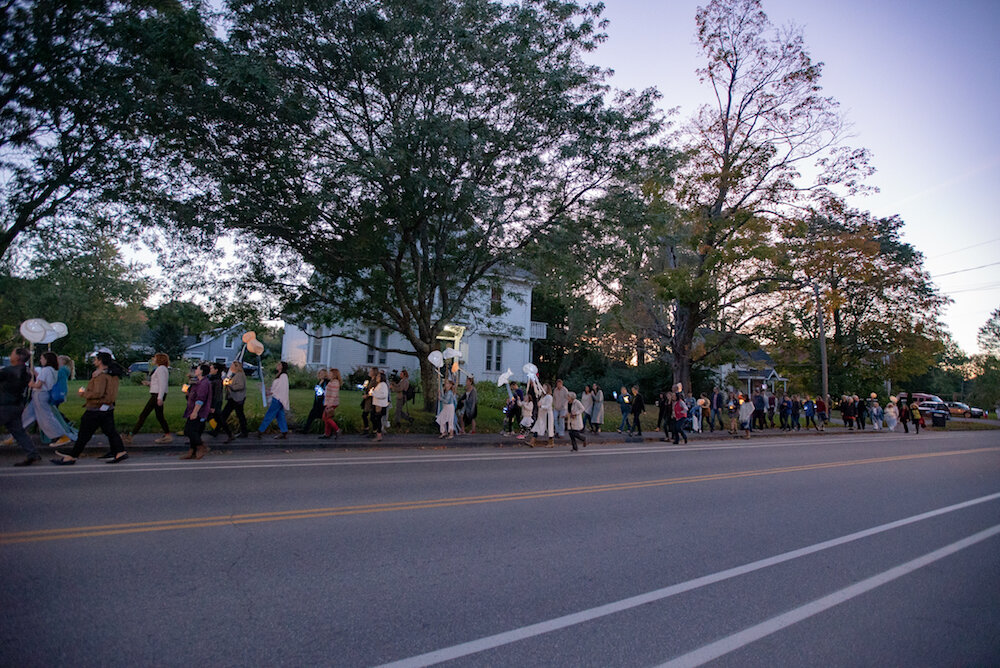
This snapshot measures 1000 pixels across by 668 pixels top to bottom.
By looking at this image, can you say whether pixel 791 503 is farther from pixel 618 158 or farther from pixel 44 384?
pixel 44 384

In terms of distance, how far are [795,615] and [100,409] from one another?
33.1 ft

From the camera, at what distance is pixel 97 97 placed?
39.1 feet

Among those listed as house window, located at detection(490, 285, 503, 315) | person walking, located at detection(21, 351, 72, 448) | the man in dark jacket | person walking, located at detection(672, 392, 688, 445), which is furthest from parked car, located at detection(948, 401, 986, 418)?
the man in dark jacket

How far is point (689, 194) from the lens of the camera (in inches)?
989

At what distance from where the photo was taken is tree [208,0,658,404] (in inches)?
473

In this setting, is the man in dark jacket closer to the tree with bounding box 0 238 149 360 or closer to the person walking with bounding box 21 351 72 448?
the person walking with bounding box 21 351 72 448

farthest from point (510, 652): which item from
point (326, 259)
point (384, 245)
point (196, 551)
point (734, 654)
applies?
point (326, 259)

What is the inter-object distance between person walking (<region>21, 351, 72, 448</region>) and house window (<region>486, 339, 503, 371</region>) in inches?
1025

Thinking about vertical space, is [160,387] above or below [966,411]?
below

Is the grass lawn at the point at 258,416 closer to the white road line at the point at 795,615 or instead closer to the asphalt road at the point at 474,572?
the asphalt road at the point at 474,572

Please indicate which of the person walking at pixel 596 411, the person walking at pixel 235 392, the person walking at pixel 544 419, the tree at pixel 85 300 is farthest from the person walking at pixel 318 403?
the tree at pixel 85 300

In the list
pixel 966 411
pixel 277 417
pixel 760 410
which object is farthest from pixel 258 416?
pixel 966 411

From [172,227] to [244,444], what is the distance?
227 inches

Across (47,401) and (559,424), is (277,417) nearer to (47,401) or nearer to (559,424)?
(47,401)
